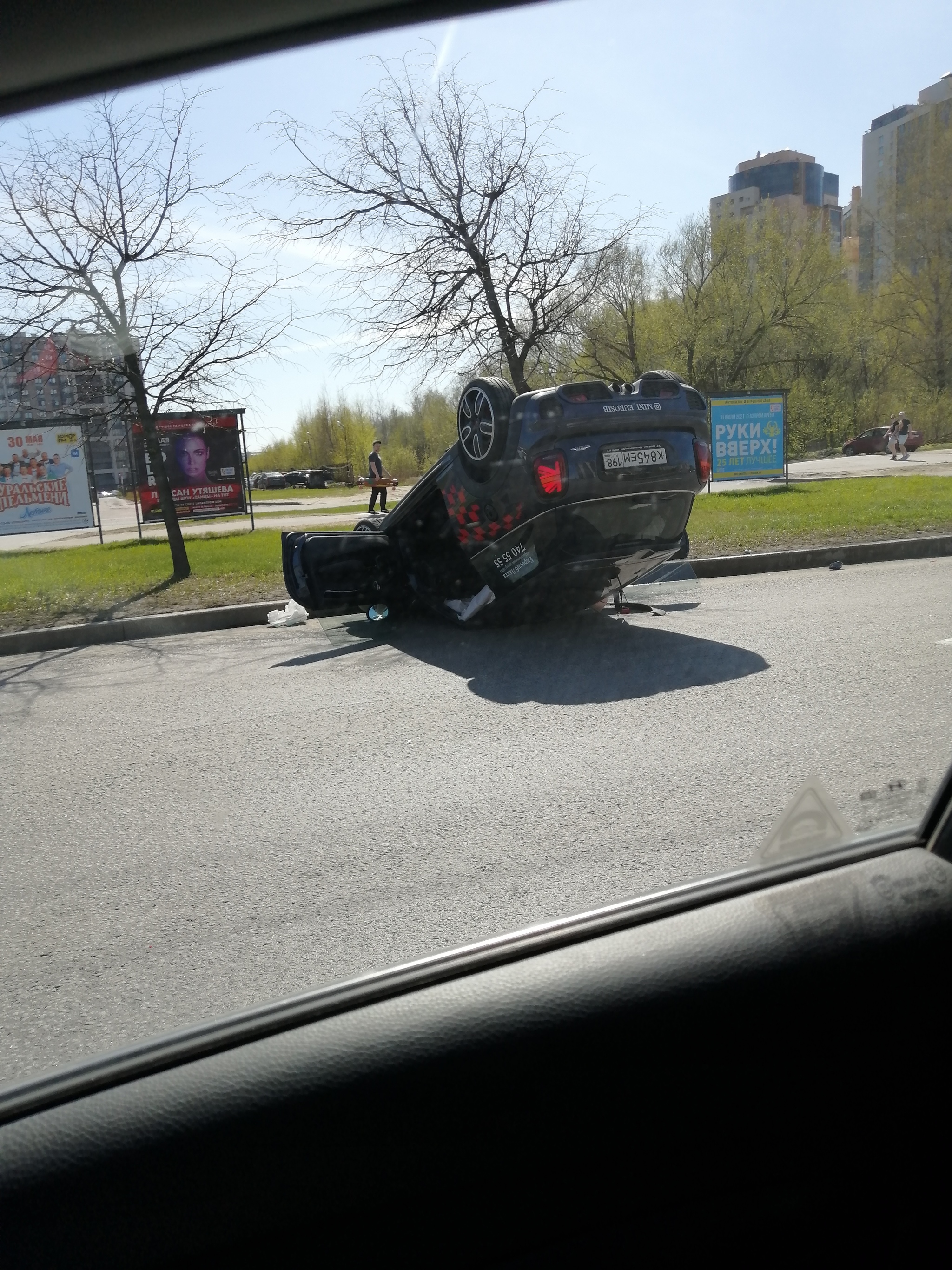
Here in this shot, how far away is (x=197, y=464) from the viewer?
14.0 meters

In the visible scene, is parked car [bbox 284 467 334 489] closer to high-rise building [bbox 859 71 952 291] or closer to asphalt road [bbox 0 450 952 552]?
asphalt road [bbox 0 450 952 552]

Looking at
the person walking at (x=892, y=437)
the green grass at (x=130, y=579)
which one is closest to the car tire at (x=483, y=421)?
the person walking at (x=892, y=437)

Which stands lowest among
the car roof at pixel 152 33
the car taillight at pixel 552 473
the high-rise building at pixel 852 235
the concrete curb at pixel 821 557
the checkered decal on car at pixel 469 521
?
the concrete curb at pixel 821 557

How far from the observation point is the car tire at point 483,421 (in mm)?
6637

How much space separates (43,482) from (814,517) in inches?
414

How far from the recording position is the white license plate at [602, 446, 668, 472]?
6.73 metres

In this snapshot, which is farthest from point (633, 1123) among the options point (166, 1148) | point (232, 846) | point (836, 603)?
point (836, 603)

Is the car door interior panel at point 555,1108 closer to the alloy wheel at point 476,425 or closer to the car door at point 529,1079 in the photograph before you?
the car door at point 529,1079

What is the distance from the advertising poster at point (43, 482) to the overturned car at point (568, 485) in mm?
8264

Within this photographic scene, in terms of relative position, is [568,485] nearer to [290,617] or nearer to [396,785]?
[396,785]

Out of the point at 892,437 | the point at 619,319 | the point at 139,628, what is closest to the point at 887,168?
the point at 619,319

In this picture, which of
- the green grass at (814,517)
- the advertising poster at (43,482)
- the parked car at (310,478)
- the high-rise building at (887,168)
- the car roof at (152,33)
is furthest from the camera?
the advertising poster at (43,482)

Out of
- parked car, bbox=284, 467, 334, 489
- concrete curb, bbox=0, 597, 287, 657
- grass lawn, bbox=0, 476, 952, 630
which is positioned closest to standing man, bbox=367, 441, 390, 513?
parked car, bbox=284, 467, 334, 489

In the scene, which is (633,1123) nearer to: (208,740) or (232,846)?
Answer: (232,846)
